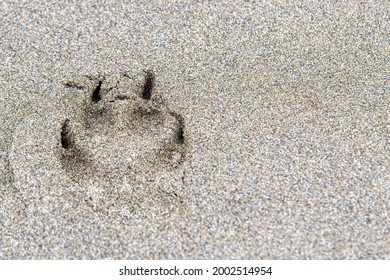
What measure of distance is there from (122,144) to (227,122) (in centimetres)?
36

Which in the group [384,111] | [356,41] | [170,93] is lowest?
[170,93]

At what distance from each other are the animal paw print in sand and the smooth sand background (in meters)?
0.04

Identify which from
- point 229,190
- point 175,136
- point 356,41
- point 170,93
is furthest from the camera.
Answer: point 356,41

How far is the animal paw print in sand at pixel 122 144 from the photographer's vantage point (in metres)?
1.50

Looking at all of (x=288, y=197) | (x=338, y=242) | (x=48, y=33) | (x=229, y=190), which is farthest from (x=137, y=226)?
(x=48, y=33)

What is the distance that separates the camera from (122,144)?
160 centimetres

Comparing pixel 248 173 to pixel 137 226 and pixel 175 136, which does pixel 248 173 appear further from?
pixel 137 226

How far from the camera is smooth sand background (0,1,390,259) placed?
1419 mm

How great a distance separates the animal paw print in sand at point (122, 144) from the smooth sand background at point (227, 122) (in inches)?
1.5

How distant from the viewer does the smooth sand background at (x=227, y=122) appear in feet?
4.66

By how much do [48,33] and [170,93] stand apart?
1.85 feet

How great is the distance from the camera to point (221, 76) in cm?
180

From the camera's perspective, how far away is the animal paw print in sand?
1502 mm

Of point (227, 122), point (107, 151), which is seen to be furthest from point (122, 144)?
point (227, 122)
